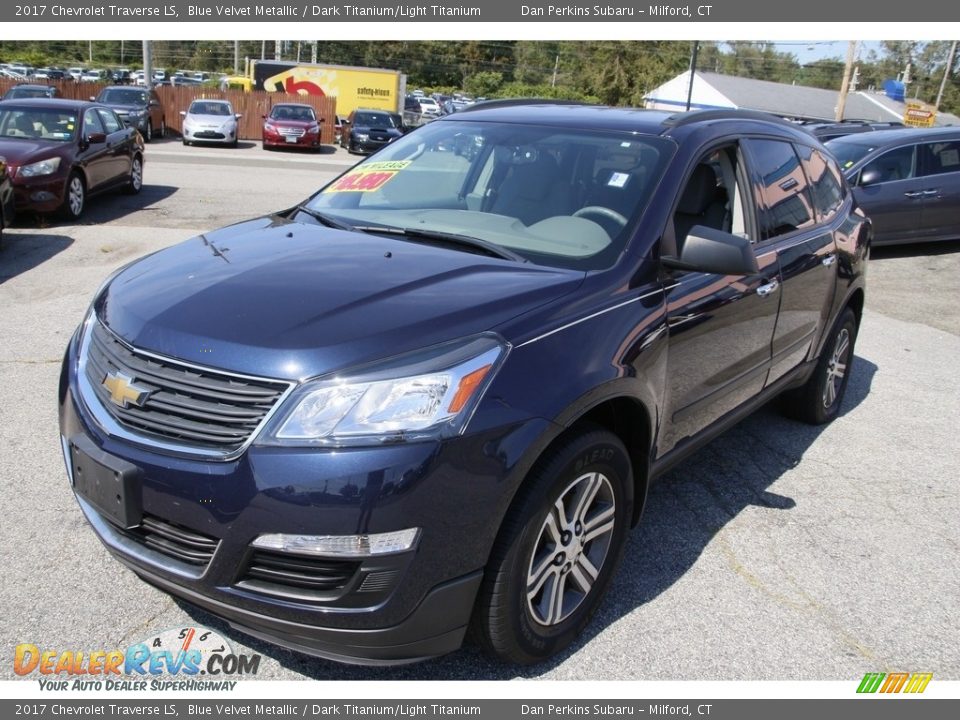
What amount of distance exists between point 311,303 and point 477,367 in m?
0.61

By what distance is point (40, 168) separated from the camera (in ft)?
35.8

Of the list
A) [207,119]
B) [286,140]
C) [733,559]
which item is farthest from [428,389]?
[286,140]

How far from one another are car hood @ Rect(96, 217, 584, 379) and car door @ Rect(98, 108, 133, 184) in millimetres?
10469

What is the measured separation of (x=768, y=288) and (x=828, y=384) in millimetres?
1700

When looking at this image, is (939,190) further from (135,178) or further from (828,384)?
(135,178)

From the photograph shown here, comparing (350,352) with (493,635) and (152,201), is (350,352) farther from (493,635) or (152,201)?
(152,201)

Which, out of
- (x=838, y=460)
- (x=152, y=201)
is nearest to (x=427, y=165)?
(x=838, y=460)

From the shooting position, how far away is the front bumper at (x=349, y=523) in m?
2.30

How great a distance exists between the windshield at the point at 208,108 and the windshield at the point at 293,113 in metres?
1.44

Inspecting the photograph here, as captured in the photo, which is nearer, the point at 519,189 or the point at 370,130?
the point at 519,189

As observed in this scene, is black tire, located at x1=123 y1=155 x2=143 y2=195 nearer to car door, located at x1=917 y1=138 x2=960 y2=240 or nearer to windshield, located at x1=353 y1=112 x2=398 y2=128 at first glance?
car door, located at x1=917 y1=138 x2=960 y2=240

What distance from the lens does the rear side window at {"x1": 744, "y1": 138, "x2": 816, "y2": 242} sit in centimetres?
418

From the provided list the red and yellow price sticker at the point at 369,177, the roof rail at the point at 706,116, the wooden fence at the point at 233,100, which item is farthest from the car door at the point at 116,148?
the wooden fence at the point at 233,100

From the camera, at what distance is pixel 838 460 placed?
5.03 metres
